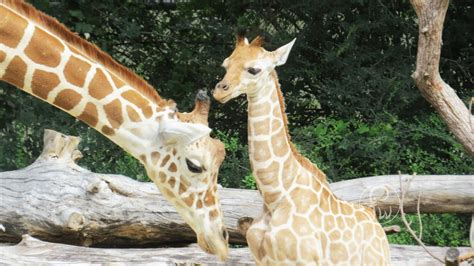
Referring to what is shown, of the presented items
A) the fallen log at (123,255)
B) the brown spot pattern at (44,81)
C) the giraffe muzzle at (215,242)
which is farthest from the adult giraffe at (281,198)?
the fallen log at (123,255)

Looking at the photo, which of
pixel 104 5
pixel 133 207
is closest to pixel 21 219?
pixel 133 207

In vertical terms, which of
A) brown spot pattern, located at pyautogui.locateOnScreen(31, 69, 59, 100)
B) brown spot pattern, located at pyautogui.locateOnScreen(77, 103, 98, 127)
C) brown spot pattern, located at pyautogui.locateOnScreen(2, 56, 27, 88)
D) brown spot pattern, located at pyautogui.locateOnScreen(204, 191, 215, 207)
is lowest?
brown spot pattern, located at pyautogui.locateOnScreen(204, 191, 215, 207)

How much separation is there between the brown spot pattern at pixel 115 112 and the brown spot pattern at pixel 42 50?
21 centimetres

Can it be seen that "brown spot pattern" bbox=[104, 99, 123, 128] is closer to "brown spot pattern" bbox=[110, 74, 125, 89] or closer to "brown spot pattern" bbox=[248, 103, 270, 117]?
"brown spot pattern" bbox=[110, 74, 125, 89]

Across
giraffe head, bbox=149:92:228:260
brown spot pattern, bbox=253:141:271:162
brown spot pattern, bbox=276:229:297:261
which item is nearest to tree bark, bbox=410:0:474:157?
brown spot pattern, bbox=253:141:271:162

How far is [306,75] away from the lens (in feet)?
21.5

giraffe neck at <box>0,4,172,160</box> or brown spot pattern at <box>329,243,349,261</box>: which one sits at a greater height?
giraffe neck at <box>0,4,172,160</box>

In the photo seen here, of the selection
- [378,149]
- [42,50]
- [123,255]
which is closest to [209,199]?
[42,50]

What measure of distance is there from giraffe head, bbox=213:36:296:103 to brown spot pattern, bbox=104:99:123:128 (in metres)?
0.34

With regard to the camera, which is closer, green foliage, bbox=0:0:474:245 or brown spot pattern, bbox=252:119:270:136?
brown spot pattern, bbox=252:119:270:136

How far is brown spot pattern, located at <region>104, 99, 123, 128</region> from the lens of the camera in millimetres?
2934

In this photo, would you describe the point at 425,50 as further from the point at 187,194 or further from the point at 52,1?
the point at 52,1

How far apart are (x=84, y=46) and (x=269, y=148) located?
0.72m

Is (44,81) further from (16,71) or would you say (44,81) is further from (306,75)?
(306,75)
